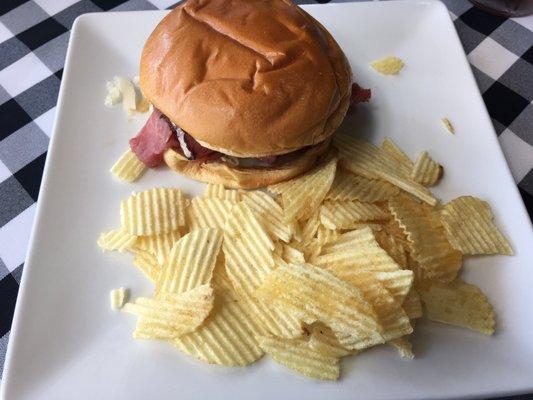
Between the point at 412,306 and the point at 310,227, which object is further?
the point at 310,227

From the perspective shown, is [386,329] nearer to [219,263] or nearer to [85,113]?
[219,263]

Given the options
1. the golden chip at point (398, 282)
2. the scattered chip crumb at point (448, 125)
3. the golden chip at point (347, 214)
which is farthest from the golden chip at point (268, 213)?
the scattered chip crumb at point (448, 125)

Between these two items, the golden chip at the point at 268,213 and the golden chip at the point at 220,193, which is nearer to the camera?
the golden chip at the point at 268,213

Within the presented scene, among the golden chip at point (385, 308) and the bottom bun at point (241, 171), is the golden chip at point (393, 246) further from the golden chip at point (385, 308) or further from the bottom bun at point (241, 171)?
the bottom bun at point (241, 171)

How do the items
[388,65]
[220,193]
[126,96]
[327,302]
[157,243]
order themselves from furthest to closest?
1. [388,65]
2. [126,96]
3. [220,193]
4. [157,243]
5. [327,302]

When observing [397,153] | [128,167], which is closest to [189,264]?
[128,167]

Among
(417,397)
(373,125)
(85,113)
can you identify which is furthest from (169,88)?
(417,397)

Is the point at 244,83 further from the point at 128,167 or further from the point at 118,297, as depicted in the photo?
the point at 118,297
